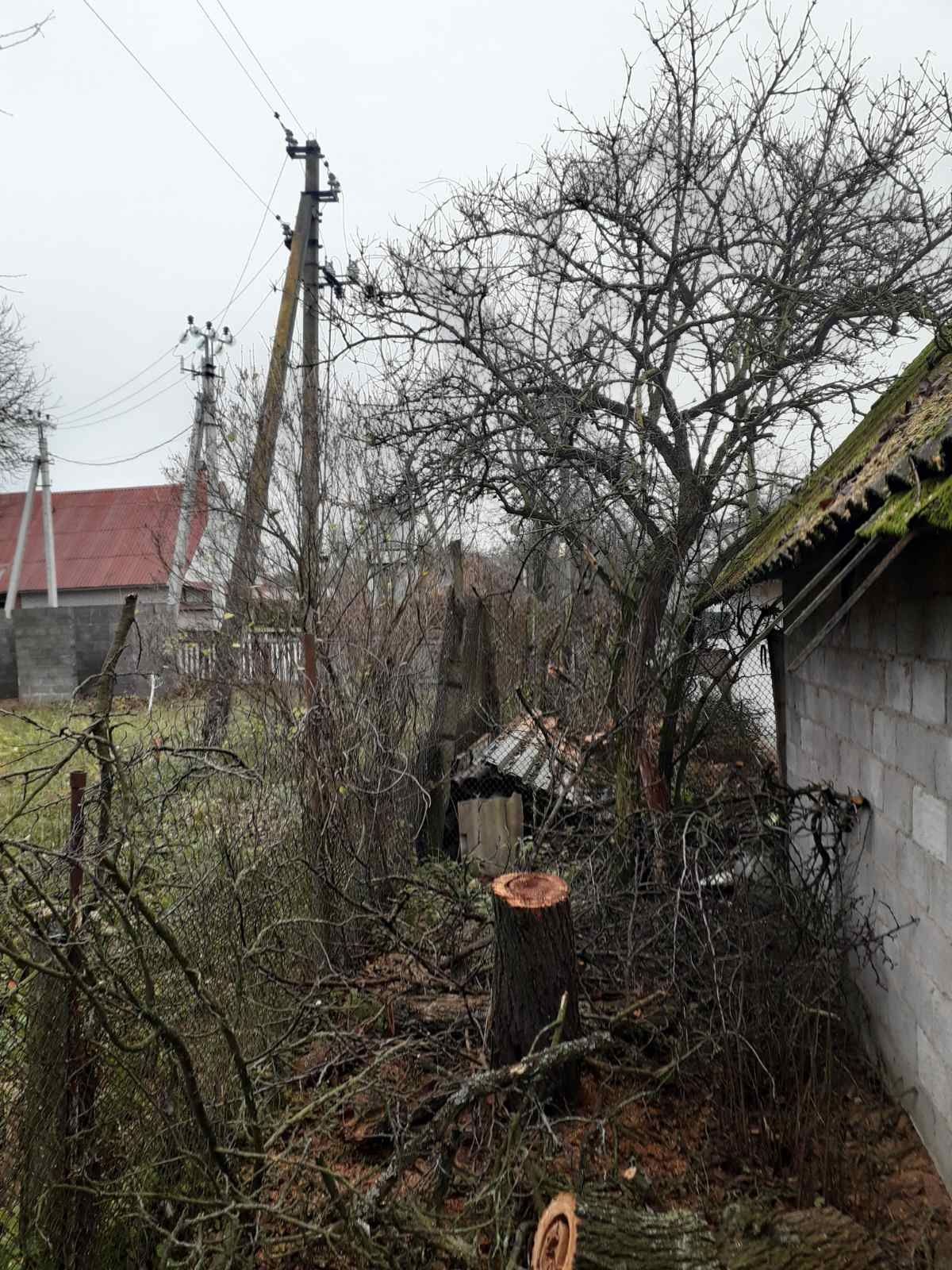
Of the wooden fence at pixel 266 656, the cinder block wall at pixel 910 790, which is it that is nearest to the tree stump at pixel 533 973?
the cinder block wall at pixel 910 790

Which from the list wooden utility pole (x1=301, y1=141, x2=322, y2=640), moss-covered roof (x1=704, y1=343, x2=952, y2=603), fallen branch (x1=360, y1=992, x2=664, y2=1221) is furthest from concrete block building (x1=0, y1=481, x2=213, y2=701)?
fallen branch (x1=360, y1=992, x2=664, y2=1221)

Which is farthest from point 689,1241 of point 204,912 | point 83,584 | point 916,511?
point 83,584

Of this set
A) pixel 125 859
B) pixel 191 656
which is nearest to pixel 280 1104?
pixel 125 859

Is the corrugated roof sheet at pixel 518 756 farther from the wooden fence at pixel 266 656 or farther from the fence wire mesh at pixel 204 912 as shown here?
the wooden fence at pixel 266 656

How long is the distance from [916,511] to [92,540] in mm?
27490

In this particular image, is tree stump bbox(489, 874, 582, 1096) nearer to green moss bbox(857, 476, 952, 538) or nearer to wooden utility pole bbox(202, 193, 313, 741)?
green moss bbox(857, 476, 952, 538)

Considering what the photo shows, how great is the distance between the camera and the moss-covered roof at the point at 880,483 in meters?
2.09

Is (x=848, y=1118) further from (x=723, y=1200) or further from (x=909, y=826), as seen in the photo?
(x=909, y=826)

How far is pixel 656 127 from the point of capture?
18.4 ft

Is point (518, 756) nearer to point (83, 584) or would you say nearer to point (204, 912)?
point (204, 912)

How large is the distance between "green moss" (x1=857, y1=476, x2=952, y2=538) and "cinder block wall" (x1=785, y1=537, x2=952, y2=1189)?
41cm

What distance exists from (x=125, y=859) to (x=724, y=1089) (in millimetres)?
2698

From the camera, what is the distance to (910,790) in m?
3.08

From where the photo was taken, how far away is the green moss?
77.1 inches
